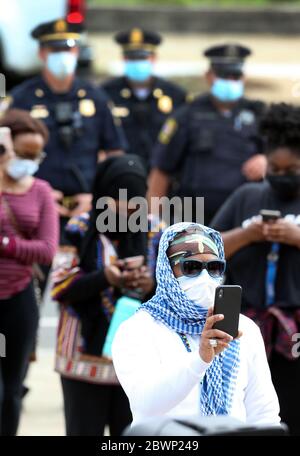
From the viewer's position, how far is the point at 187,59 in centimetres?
1802

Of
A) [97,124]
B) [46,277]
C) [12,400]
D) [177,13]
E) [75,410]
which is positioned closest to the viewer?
[75,410]

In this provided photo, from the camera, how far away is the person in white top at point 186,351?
13.2 feet

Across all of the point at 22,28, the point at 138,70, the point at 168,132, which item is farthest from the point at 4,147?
the point at 22,28

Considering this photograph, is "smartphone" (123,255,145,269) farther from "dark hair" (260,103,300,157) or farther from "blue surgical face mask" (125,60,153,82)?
"blue surgical face mask" (125,60,153,82)

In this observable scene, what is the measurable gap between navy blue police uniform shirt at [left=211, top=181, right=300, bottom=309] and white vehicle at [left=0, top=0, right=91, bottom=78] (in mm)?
7109

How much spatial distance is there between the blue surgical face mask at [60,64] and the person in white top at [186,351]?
4725 mm

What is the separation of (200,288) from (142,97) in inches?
235

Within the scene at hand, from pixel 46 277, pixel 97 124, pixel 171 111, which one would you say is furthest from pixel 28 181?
pixel 171 111

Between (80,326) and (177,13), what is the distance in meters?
14.3

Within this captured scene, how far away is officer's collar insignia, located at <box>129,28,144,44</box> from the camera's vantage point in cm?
1034

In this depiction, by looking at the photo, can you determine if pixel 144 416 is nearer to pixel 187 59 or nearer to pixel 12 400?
pixel 12 400

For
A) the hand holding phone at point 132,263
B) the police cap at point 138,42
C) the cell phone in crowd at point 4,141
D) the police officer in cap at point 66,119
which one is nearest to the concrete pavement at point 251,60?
the police officer in cap at point 66,119

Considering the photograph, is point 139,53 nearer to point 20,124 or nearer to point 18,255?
point 20,124

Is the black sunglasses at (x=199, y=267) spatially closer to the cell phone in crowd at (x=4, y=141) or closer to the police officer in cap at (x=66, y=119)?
the cell phone in crowd at (x=4, y=141)
